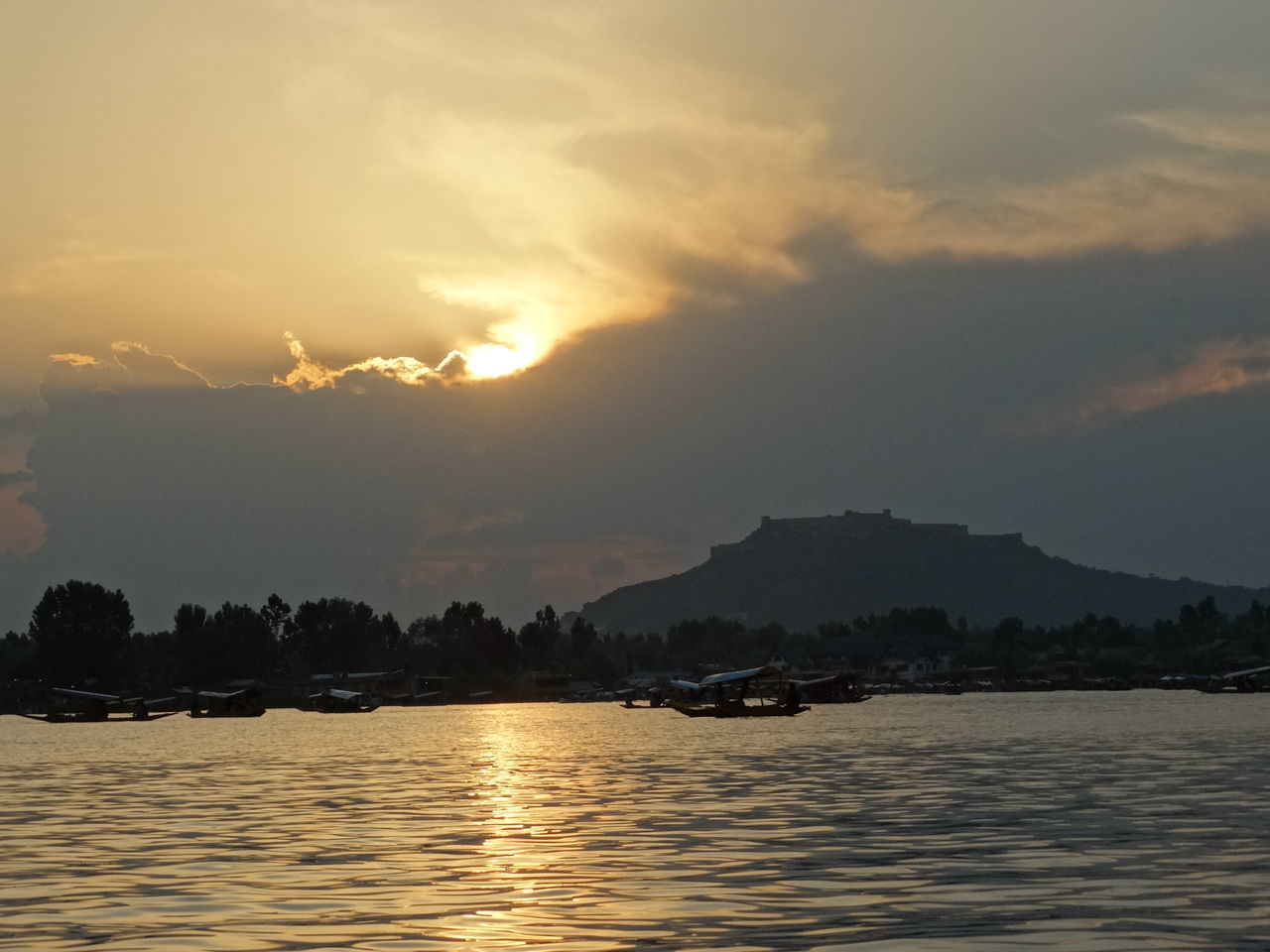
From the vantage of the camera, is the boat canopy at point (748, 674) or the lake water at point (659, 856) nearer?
the lake water at point (659, 856)

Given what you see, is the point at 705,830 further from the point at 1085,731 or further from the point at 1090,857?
the point at 1085,731

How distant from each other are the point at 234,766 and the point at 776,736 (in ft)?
154

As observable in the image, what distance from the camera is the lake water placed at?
28156 mm

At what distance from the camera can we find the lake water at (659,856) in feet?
92.4

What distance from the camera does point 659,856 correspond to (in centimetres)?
3991

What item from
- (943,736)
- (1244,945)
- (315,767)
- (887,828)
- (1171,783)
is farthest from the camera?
(943,736)

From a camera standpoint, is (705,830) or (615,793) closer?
(705,830)

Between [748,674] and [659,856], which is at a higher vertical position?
[748,674]

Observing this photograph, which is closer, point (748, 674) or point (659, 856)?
point (659, 856)

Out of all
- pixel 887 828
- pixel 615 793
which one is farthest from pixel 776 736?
pixel 887 828

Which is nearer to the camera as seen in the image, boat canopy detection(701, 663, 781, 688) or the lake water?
the lake water

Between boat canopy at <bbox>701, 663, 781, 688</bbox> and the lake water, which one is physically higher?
→ boat canopy at <bbox>701, 663, 781, 688</bbox>

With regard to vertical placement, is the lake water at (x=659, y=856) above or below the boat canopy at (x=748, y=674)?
below

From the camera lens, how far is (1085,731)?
123 meters
